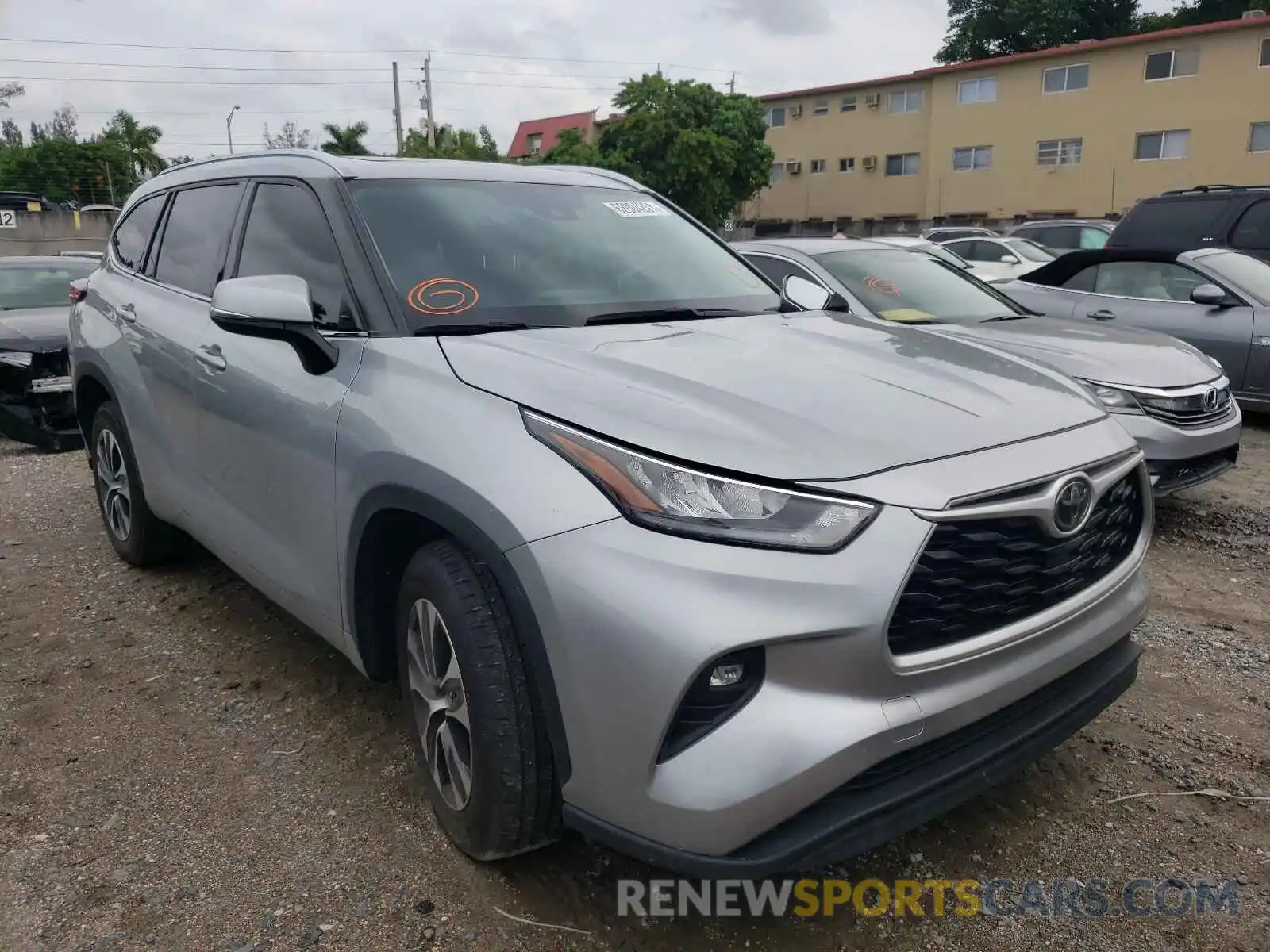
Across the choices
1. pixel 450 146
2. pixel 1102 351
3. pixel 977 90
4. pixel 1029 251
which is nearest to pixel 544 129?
pixel 450 146

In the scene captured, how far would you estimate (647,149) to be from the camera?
36.0 m

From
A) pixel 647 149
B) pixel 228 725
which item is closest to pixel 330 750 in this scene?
pixel 228 725

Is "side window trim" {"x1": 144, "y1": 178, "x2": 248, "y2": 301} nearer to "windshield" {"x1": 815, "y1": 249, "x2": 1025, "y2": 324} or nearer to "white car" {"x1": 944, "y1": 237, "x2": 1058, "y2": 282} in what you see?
"windshield" {"x1": 815, "y1": 249, "x2": 1025, "y2": 324}

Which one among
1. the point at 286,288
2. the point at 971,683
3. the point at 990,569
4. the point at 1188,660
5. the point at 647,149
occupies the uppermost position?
the point at 647,149

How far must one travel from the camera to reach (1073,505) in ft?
6.94

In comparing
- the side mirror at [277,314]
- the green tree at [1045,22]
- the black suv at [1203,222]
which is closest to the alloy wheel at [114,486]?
the side mirror at [277,314]

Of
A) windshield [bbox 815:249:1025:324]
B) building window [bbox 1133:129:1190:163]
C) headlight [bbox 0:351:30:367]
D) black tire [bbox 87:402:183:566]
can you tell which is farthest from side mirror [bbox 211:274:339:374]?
building window [bbox 1133:129:1190:163]

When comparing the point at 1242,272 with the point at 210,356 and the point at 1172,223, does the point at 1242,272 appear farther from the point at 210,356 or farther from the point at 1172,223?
the point at 210,356

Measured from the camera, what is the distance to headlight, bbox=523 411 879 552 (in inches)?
72.9

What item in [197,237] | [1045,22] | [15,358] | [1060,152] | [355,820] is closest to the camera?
[355,820]

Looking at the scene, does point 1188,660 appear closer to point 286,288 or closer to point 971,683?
point 971,683

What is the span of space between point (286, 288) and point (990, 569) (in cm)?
189

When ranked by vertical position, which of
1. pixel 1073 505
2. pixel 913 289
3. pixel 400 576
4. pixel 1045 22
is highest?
pixel 1045 22

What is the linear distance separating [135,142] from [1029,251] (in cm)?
6263
